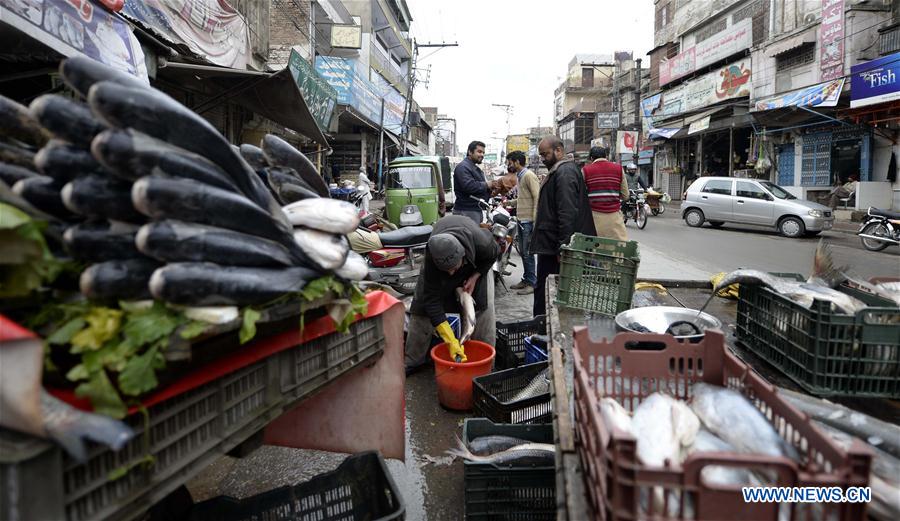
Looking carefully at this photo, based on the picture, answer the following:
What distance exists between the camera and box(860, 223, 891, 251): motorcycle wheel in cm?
1098

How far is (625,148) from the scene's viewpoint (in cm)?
3306

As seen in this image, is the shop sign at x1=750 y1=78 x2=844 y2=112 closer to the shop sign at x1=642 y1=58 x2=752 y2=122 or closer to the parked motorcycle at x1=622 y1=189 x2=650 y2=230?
the shop sign at x1=642 y1=58 x2=752 y2=122

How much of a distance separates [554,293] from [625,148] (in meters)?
31.7

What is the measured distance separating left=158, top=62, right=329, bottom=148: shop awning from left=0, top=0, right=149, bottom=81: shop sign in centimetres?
141

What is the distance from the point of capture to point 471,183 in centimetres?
746

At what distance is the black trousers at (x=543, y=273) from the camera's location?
5426mm

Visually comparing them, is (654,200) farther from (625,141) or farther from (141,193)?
(141,193)

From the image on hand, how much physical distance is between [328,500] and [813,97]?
66.2ft

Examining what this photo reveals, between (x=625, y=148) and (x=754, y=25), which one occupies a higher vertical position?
(x=754, y=25)

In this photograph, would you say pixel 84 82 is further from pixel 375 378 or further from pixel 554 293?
pixel 554 293

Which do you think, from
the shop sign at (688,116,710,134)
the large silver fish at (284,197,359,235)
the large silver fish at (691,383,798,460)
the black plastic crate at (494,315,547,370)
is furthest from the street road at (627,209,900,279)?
the shop sign at (688,116,710,134)

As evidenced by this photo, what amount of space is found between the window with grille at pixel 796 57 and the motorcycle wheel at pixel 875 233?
12438mm

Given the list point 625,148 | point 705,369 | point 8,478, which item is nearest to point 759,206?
point 705,369

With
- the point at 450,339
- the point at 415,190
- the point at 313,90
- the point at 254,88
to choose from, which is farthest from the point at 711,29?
the point at 450,339
